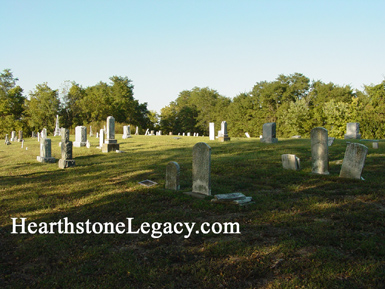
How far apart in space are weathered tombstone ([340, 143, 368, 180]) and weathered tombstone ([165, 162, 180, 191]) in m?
4.75

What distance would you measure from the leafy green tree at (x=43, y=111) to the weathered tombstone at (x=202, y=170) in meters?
58.1

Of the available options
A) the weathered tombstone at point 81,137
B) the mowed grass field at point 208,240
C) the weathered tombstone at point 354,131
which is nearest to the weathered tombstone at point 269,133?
the weathered tombstone at point 354,131

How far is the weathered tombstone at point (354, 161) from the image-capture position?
321 inches

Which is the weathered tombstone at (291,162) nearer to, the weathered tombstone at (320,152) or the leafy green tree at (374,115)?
the weathered tombstone at (320,152)

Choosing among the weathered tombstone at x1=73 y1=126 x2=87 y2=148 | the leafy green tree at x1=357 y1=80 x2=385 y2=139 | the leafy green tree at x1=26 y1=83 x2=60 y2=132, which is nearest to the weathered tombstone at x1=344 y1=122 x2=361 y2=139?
the leafy green tree at x1=357 y1=80 x2=385 y2=139

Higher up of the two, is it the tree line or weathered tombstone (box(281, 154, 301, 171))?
the tree line

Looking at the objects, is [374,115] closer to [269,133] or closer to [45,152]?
[269,133]

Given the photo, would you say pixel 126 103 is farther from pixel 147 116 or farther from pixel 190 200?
pixel 190 200

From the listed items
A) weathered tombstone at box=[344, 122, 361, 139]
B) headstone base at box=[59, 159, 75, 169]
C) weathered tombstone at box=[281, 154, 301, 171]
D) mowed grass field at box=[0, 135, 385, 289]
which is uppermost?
weathered tombstone at box=[344, 122, 361, 139]

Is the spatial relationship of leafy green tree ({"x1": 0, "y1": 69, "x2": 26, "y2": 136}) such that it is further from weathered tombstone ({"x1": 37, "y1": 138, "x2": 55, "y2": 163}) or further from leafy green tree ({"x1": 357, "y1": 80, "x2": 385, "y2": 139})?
leafy green tree ({"x1": 357, "y1": 80, "x2": 385, "y2": 139})

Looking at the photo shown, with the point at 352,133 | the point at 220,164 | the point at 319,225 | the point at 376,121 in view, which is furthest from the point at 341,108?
the point at 319,225

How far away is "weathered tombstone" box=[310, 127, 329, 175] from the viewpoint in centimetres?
916

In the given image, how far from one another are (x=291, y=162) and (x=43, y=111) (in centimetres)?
5848

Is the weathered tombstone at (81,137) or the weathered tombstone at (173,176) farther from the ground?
the weathered tombstone at (81,137)
